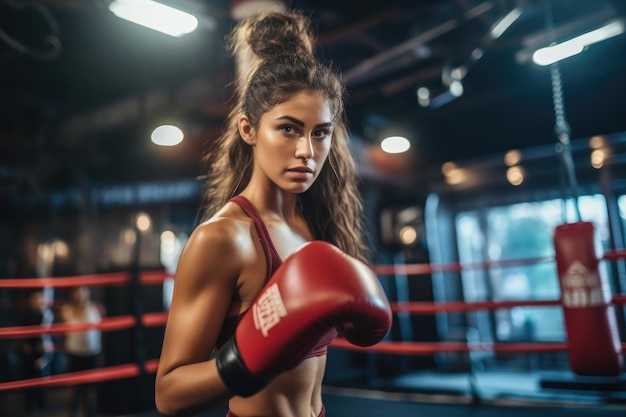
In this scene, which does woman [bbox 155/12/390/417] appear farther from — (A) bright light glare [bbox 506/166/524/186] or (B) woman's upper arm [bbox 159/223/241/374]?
(A) bright light glare [bbox 506/166/524/186]

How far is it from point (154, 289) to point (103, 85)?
3.15 m

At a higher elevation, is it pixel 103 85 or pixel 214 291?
pixel 103 85

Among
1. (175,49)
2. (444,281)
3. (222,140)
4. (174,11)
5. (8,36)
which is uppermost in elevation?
(175,49)

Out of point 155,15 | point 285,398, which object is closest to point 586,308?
point 285,398

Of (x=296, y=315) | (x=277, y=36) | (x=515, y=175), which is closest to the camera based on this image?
(x=296, y=315)

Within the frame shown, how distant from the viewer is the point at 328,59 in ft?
13.5

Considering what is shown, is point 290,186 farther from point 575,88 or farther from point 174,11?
point 575,88

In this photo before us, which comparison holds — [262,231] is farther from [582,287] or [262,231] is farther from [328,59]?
[328,59]

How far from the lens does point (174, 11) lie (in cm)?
331

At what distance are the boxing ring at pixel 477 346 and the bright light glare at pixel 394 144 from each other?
2.29m

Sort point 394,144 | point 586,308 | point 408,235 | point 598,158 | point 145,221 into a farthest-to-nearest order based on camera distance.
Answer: point 145,221 < point 394,144 < point 408,235 < point 598,158 < point 586,308

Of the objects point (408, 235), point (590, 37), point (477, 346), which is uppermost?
point (590, 37)

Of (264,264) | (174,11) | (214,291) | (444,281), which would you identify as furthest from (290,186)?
(444,281)

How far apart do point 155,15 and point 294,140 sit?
283 cm
